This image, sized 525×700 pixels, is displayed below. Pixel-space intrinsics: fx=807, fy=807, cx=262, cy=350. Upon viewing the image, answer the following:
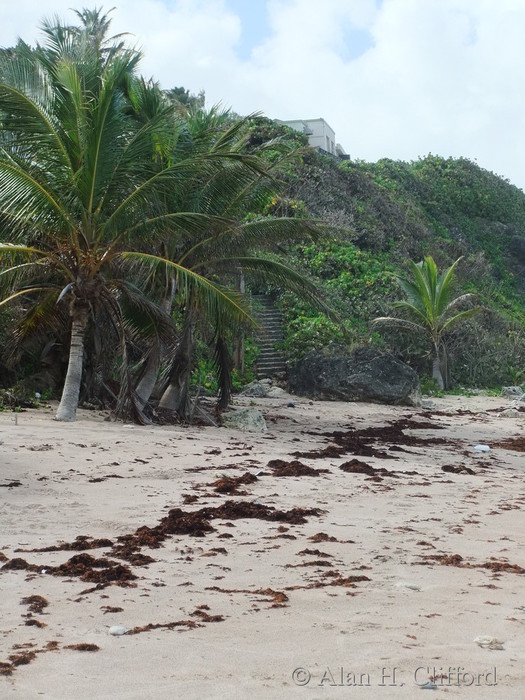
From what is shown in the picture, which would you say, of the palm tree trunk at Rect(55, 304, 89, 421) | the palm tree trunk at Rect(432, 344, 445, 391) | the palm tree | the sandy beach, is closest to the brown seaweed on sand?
the sandy beach

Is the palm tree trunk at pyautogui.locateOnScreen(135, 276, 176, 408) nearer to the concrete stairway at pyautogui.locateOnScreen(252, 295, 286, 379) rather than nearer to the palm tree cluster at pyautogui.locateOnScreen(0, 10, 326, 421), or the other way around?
the palm tree cluster at pyautogui.locateOnScreen(0, 10, 326, 421)

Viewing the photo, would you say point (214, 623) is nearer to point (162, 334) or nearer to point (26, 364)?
point (162, 334)

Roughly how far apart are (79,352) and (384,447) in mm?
4884

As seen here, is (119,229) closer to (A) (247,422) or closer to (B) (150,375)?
(B) (150,375)

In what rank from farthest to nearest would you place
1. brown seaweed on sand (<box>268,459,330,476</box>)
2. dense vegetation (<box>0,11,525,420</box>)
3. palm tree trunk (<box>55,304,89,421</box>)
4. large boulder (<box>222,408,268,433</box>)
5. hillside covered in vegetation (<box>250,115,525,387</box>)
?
hillside covered in vegetation (<box>250,115,525,387</box>) < large boulder (<box>222,408,268,433</box>) < palm tree trunk (<box>55,304,89,421</box>) < dense vegetation (<box>0,11,525,420</box>) < brown seaweed on sand (<box>268,459,330,476</box>)

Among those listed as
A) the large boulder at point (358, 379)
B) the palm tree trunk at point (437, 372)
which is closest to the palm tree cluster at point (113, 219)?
the large boulder at point (358, 379)

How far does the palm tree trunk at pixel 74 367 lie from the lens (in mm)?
11945

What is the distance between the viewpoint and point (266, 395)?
19547 mm

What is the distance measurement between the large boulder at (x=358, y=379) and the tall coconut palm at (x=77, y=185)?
7.64m

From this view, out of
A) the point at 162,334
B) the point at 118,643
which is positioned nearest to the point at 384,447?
the point at 162,334

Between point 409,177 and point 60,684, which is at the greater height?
point 409,177

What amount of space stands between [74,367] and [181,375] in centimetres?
225

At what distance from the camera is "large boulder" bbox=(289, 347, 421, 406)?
19.6 m

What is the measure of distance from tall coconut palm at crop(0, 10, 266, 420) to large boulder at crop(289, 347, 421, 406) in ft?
25.1
